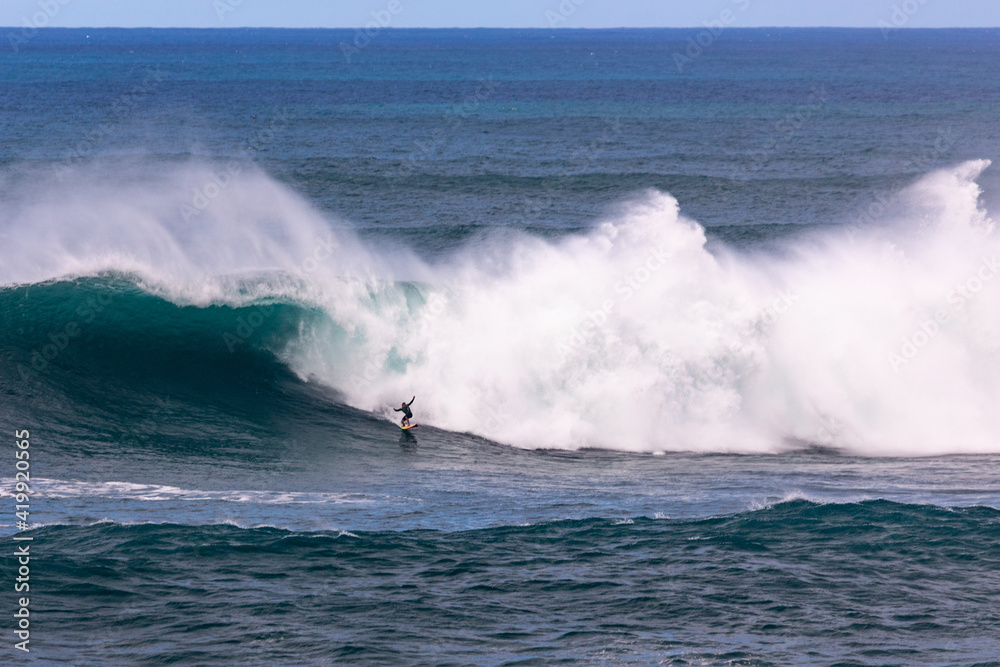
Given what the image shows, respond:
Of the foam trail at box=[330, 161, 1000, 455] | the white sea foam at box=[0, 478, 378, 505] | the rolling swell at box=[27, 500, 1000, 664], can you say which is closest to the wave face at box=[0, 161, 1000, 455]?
the foam trail at box=[330, 161, 1000, 455]

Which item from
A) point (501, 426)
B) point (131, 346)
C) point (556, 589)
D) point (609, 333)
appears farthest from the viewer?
point (131, 346)

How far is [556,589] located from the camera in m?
11.1

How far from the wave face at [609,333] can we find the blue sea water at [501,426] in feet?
0.22

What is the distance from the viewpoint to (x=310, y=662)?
31.5ft

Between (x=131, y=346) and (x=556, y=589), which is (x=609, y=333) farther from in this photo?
(x=131, y=346)

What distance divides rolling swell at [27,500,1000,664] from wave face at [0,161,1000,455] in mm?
5109

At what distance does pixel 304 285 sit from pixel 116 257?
4430mm

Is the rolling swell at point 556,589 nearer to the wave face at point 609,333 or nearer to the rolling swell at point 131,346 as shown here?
the wave face at point 609,333

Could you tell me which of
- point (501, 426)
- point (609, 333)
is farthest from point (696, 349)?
point (501, 426)

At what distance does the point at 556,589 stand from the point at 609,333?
27.6ft

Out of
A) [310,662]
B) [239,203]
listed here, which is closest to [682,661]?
[310,662]

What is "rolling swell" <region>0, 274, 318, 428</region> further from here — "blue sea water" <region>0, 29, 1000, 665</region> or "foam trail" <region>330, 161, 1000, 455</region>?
"foam trail" <region>330, 161, 1000, 455</region>

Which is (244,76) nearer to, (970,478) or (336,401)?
(336,401)

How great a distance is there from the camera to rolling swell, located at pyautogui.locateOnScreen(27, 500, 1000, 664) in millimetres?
9867
